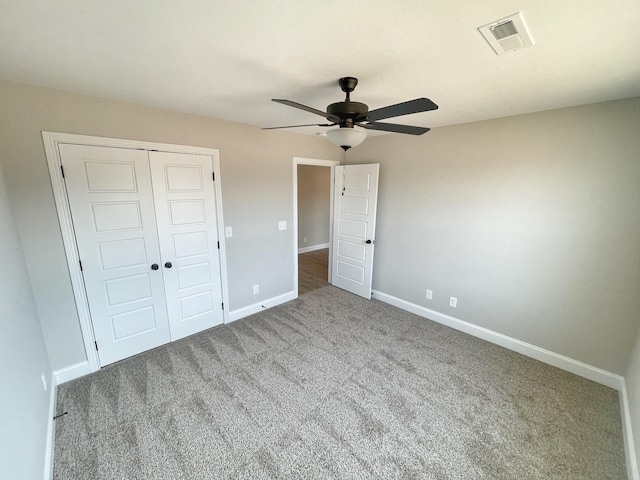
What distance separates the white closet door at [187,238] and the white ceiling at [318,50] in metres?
0.68

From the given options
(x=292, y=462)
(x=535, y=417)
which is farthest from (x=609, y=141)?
(x=292, y=462)

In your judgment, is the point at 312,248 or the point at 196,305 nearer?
the point at 196,305

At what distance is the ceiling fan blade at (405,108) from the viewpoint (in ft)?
4.19

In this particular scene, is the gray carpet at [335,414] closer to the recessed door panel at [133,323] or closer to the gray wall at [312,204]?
the recessed door panel at [133,323]

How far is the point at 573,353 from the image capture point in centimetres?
245

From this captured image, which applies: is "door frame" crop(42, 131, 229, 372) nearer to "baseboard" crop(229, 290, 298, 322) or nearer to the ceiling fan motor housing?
"baseboard" crop(229, 290, 298, 322)

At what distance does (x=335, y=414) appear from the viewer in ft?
6.39

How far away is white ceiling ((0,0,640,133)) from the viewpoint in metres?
1.06

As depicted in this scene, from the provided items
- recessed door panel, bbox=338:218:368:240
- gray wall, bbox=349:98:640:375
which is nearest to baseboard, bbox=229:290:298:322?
recessed door panel, bbox=338:218:368:240

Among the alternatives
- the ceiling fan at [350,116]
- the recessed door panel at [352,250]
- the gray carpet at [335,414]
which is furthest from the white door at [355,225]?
the ceiling fan at [350,116]

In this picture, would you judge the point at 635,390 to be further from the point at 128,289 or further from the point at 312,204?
the point at 312,204

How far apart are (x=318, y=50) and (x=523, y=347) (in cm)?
334

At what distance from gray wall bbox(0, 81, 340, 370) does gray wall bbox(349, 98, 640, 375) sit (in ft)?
5.70

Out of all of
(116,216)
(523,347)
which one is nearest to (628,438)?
(523,347)
